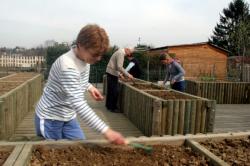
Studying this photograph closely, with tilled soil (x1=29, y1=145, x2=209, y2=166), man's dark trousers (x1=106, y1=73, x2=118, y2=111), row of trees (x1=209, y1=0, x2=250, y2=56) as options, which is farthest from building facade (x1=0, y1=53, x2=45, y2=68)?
row of trees (x1=209, y1=0, x2=250, y2=56)

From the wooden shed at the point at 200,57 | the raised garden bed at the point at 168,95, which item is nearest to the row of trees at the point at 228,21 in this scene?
the wooden shed at the point at 200,57

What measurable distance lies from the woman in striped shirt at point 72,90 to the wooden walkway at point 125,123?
343 centimetres

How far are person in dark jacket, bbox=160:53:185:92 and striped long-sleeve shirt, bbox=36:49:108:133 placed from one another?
7.26 meters

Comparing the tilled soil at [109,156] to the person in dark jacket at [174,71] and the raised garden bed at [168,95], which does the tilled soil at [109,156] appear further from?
the person in dark jacket at [174,71]

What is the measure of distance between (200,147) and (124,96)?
24.1ft

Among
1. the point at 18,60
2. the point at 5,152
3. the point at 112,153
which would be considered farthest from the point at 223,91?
the point at 18,60

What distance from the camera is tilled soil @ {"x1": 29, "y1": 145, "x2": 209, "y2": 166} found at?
9.81 ft

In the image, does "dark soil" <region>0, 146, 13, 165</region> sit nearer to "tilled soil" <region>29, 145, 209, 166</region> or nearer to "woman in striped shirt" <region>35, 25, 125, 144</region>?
"tilled soil" <region>29, 145, 209, 166</region>

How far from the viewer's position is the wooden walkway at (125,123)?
25.3ft

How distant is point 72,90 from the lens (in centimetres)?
290

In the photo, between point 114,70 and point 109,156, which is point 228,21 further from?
point 109,156

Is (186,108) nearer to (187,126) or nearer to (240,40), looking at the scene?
(187,126)

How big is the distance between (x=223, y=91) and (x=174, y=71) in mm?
4931

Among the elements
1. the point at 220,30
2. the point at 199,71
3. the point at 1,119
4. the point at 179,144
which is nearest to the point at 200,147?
the point at 179,144
